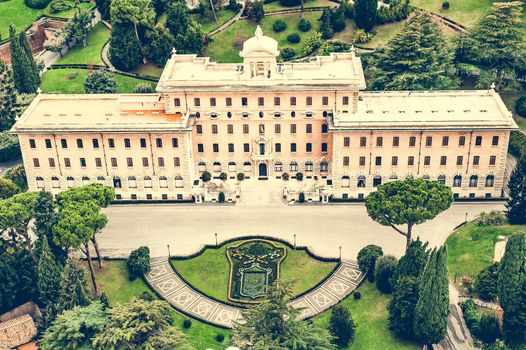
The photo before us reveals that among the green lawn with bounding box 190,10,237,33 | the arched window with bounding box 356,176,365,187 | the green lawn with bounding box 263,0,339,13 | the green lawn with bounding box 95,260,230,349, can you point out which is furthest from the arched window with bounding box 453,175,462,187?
the green lawn with bounding box 190,10,237,33

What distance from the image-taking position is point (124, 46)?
139m

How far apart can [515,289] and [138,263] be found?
46335mm

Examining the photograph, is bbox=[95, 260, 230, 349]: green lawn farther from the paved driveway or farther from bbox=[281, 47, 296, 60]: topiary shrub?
bbox=[281, 47, 296, 60]: topiary shrub

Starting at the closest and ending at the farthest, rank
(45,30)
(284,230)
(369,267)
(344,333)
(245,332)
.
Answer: (245,332)
(344,333)
(369,267)
(284,230)
(45,30)

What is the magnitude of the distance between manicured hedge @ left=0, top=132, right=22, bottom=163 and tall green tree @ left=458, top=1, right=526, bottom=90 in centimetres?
7504

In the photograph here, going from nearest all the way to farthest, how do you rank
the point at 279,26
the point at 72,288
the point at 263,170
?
the point at 72,288 → the point at 263,170 → the point at 279,26

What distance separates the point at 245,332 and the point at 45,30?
10010 centimetres

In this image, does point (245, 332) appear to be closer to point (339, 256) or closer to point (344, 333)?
point (344, 333)

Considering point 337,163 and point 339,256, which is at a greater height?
point 337,163

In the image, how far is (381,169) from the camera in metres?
112

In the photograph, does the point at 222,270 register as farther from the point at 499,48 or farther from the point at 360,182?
the point at 499,48

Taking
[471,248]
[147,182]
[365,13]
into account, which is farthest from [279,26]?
[471,248]

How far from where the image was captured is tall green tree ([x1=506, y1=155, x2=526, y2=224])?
3960 inches

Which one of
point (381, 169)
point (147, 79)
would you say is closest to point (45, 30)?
point (147, 79)
